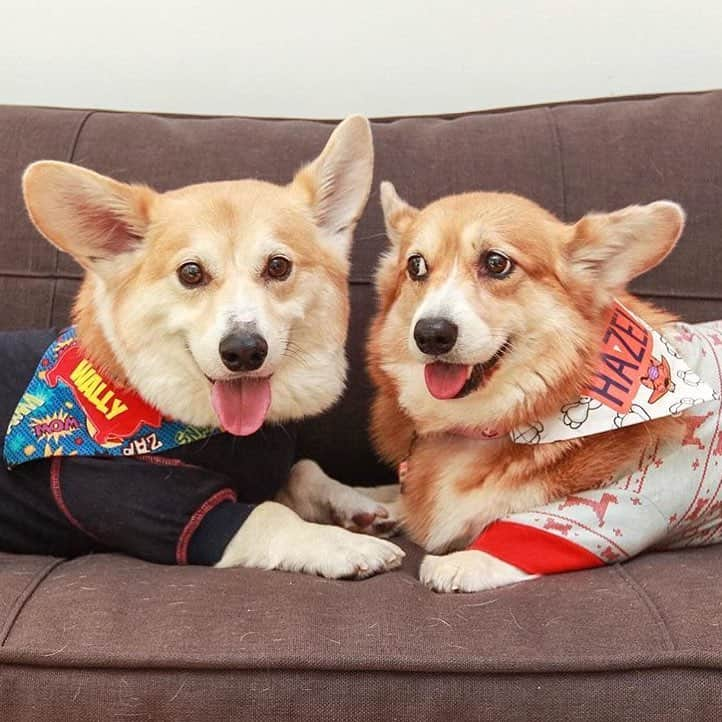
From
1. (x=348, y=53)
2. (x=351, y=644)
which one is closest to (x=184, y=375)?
(x=351, y=644)

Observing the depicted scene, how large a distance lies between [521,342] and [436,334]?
0.18 metres

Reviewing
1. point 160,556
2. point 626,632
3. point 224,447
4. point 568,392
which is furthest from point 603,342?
point 160,556

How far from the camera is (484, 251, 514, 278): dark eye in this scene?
143cm

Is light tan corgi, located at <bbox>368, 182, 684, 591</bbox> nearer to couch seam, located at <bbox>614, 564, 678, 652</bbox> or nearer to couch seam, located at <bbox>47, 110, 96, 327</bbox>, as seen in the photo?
couch seam, located at <bbox>614, 564, 678, 652</bbox>

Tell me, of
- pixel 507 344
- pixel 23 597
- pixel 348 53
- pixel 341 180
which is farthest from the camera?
pixel 348 53

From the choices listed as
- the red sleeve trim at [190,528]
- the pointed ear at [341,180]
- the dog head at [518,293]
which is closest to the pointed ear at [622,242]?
the dog head at [518,293]

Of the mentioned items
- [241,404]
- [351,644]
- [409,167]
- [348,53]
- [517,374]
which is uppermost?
[348,53]

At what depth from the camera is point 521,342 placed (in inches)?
56.3

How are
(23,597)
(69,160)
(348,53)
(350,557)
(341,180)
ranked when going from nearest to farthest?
(23,597) → (350,557) → (341,180) → (69,160) → (348,53)

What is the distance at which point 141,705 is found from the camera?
1070 millimetres

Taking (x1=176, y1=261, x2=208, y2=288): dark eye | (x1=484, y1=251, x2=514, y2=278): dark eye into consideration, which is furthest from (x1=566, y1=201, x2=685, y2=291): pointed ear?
(x1=176, y1=261, x2=208, y2=288): dark eye

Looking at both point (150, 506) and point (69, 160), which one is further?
point (69, 160)

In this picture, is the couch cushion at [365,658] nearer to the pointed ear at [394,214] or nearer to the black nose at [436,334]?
the black nose at [436,334]

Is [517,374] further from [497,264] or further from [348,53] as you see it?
[348,53]
